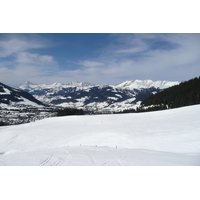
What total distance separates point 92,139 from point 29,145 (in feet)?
27.7

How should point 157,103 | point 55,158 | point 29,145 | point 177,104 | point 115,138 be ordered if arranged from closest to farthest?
point 55,158 → point 115,138 → point 29,145 → point 177,104 → point 157,103

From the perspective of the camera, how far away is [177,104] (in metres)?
53.5

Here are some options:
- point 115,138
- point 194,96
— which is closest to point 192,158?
point 115,138

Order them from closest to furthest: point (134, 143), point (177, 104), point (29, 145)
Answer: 1. point (134, 143)
2. point (29, 145)
3. point (177, 104)

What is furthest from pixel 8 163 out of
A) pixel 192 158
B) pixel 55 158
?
pixel 192 158

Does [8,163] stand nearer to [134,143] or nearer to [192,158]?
[134,143]

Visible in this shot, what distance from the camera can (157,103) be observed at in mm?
67562

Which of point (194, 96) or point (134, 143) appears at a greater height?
point (194, 96)

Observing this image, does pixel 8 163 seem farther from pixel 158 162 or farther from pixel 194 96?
pixel 194 96
